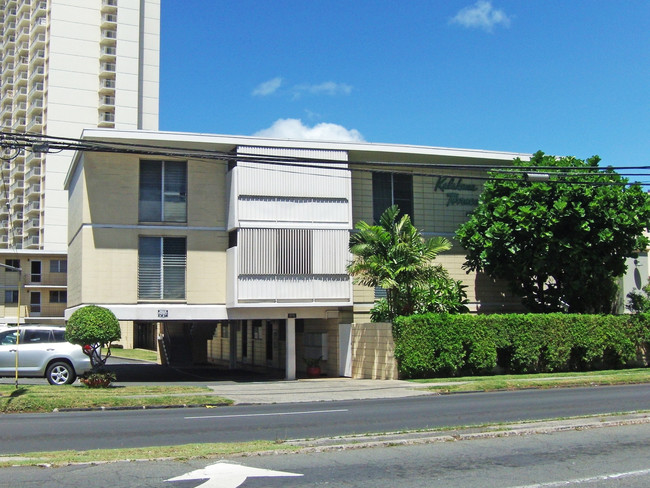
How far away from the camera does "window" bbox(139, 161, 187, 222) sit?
87.4 feet

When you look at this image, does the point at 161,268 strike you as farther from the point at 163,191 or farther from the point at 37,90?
the point at 37,90

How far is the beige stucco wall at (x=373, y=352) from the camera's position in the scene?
25.7 metres

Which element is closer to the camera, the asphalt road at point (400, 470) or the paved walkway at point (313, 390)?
the asphalt road at point (400, 470)

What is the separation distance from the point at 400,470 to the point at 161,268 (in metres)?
19.2

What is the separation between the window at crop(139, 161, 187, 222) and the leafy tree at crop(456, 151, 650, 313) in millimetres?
11028

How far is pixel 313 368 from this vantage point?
28781 millimetres

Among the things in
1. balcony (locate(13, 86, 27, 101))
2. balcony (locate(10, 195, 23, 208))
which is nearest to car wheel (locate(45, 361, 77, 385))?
balcony (locate(10, 195, 23, 208))

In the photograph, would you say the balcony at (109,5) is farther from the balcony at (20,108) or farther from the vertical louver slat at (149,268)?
the vertical louver slat at (149,268)

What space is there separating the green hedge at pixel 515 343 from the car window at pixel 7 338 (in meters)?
12.3

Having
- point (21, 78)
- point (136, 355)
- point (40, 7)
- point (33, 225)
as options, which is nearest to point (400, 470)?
point (136, 355)

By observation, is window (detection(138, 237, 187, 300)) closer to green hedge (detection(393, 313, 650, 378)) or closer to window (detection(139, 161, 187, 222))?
window (detection(139, 161, 187, 222))

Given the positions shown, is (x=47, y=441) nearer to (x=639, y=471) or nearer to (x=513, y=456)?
(x=513, y=456)

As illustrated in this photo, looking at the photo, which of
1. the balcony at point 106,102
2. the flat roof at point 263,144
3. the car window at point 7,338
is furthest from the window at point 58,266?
the car window at point 7,338

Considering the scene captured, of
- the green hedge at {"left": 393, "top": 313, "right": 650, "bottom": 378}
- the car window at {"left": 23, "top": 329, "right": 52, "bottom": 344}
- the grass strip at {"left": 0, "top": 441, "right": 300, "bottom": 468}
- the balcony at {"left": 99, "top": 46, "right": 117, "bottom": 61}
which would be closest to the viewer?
the grass strip at {"left": 0, "top": 441, "right": 300, "bottom": 468}
